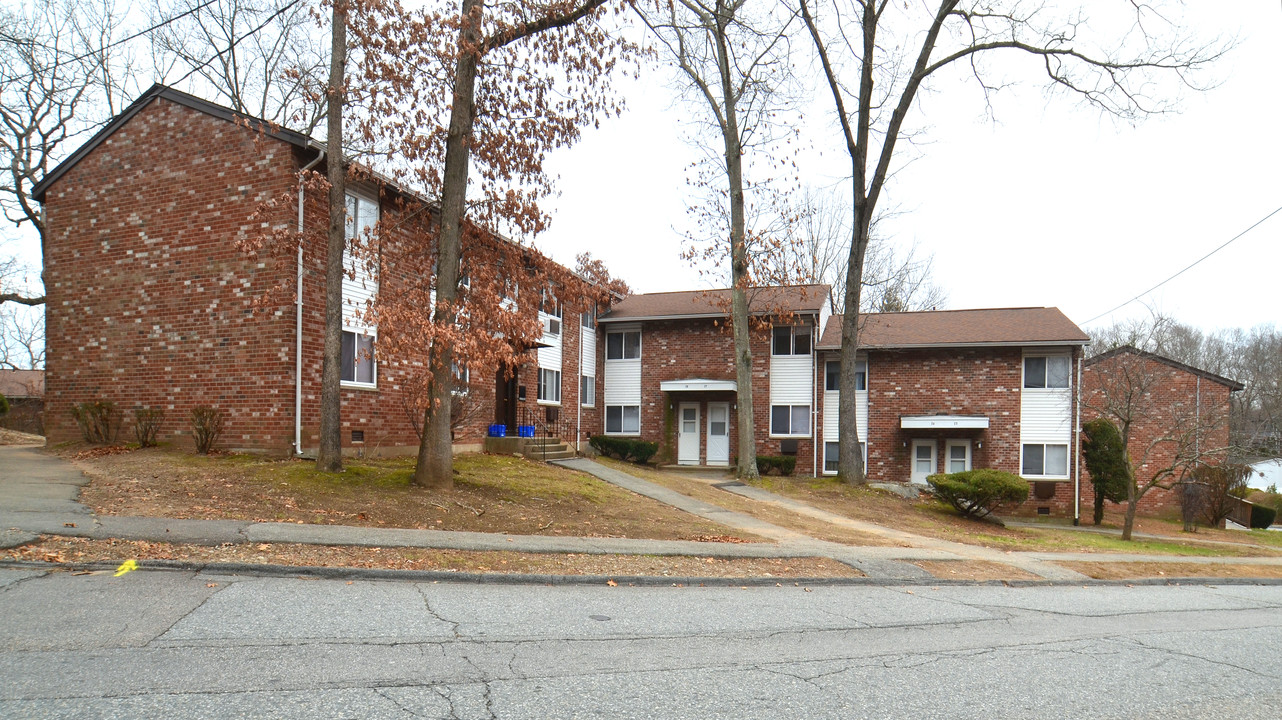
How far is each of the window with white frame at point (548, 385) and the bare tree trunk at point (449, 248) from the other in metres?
12.1

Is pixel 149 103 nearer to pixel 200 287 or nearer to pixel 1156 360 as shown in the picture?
pixel 200 287

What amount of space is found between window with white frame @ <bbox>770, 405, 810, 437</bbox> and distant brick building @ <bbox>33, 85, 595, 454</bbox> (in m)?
13.0

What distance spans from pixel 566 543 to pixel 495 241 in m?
6.00

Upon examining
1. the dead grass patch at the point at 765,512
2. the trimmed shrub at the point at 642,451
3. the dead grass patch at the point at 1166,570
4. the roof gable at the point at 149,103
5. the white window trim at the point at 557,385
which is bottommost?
the dead grass patch at the point at 1166,570

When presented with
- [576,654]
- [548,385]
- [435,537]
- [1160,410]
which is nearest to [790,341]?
[548,385]

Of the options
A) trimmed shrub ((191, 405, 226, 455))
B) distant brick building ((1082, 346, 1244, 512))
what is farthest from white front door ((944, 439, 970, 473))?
trimmed shrub ((191, 405, 226, 455))

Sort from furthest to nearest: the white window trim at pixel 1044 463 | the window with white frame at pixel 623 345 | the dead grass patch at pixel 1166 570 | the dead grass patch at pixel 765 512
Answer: the window with white frame at pixel 623 345, the white window trim at pixel 1044 463, the dead grass patch at pixel 765 512, the dead grass patch at pixel 1166 570

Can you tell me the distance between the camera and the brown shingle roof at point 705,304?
2752cm

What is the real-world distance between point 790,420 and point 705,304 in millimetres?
5063

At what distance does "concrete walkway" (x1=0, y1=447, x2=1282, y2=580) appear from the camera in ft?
29.2

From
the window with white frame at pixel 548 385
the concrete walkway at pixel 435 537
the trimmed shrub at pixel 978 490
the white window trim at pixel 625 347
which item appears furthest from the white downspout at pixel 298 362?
the white window trim at pixel 625 347

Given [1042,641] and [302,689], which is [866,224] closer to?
[1042,641]

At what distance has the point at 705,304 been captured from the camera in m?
29.0

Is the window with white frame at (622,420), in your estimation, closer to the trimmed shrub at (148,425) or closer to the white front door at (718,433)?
the white front door at (718,433)
